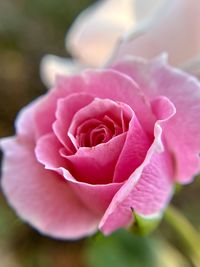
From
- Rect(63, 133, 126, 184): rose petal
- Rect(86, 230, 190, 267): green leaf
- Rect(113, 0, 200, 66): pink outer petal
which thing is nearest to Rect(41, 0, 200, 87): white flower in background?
Rect(113, 0, 200, 66): pink outer petal

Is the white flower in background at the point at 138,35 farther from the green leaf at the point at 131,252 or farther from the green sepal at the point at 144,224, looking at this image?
the green leaf at the point at 131,252

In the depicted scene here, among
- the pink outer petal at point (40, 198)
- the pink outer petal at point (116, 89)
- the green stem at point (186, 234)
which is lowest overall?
the green stem at point (186, 234)

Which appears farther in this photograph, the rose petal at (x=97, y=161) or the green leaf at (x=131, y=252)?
the green leaf at (x=131, y=252)

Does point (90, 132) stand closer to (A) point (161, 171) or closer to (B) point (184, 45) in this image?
(A) point (161, 171)

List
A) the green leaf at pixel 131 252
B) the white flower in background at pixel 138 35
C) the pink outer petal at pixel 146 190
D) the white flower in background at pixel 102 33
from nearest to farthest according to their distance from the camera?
the pink outer petal at pixel 146 190 < the white flower in background at pixel 138 35 < the white flower in background at pixel 102 33 < the green leaf at pixel 131 252

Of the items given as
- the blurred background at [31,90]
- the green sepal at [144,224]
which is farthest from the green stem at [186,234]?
the blurred background at [31,90]

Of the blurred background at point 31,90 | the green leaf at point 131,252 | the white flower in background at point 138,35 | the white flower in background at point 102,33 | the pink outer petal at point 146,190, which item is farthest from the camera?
the blurred background at point 31,90

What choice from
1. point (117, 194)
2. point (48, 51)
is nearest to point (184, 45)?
point (117, 194)

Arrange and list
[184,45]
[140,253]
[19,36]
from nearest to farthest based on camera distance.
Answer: [184,45] < [140,253] < [19,36]
